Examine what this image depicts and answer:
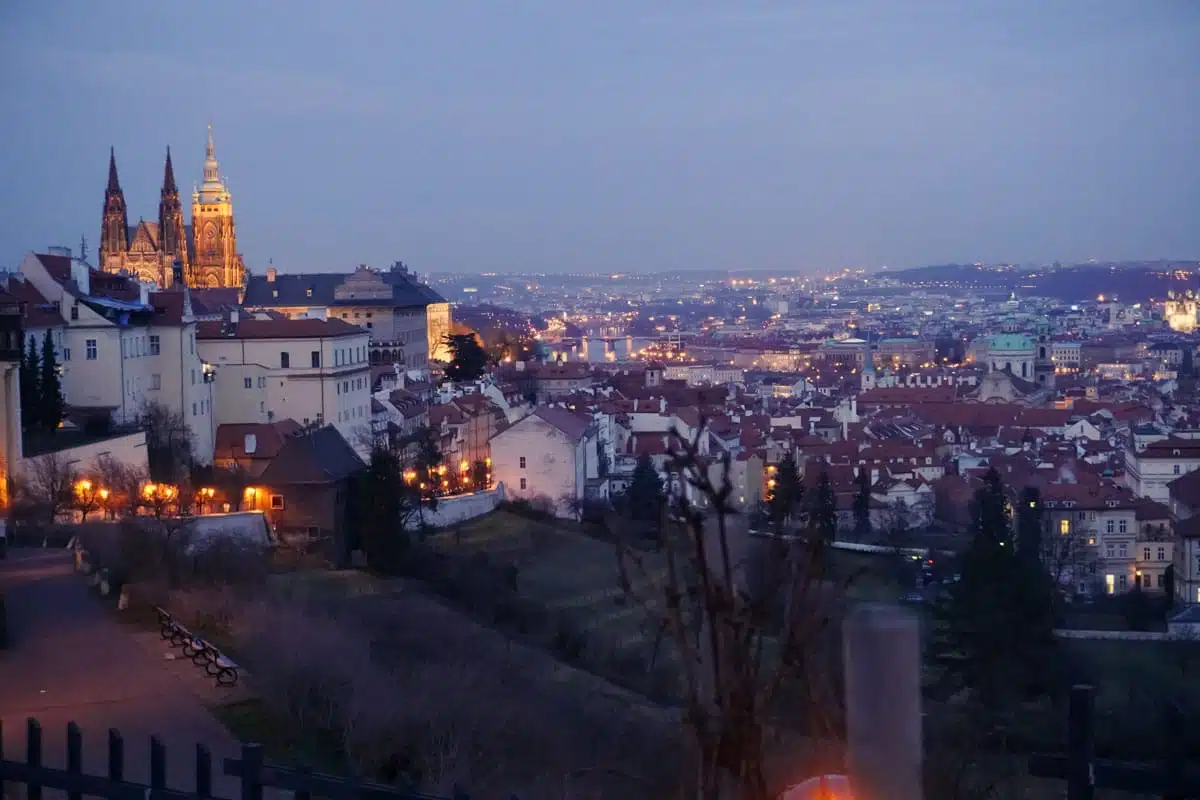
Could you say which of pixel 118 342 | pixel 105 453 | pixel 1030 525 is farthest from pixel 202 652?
pixel 1030 525

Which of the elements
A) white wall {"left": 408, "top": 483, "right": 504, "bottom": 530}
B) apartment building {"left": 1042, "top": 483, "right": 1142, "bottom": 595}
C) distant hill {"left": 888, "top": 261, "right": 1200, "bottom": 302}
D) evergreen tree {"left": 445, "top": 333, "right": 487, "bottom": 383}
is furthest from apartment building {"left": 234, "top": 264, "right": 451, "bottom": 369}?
distant hill {"left": 888, "top": 261, "right": 1200, "bottom": 302}

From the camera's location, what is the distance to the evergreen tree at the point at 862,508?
23.5 m

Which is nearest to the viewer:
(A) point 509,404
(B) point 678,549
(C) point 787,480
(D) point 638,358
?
(B) point 678,549

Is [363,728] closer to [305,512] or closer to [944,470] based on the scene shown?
[305,512]

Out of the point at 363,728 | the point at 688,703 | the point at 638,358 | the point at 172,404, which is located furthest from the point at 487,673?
the point at 638,358

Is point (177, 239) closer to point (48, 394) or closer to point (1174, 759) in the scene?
point (48, 394)

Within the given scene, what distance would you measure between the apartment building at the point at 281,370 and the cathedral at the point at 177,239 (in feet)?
60.8

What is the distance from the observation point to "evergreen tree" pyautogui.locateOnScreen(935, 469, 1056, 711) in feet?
38.7

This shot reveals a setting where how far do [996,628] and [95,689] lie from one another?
865cm

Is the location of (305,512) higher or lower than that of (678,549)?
lower

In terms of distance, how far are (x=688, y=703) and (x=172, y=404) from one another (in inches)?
639

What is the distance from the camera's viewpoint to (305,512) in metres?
14.3

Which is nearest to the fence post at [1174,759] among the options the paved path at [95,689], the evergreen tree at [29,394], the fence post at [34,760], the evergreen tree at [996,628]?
the fence post at [34,760]

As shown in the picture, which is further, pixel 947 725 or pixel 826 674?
pixel 947 725
